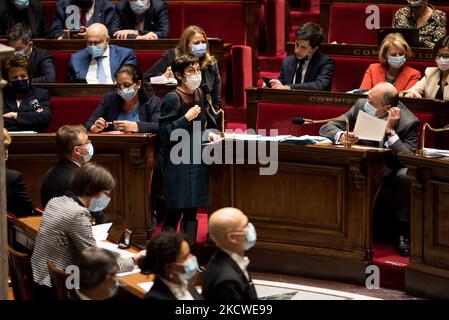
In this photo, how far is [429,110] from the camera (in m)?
5.73

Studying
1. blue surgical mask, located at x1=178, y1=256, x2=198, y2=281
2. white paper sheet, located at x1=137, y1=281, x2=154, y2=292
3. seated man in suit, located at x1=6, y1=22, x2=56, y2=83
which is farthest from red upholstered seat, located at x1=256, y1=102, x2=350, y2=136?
blue surgical mask, located at x1=178, y1=256, x2=198, y2=281

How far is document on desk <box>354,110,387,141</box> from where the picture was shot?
17.8ft

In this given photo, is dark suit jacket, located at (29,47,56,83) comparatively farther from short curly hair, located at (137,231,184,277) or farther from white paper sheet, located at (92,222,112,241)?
short curly hair, located at (137,231,184,277)

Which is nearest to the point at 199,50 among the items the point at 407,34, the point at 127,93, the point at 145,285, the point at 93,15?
the point at 127,93

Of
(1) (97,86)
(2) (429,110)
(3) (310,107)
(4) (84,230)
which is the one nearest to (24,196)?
(4) (84,230)

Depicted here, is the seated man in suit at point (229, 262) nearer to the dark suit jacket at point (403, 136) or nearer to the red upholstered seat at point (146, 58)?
the dark suit jacket at point (403, 136)

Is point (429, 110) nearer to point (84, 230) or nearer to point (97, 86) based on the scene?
point (97, 86)

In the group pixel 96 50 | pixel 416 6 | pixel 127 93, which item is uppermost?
pixel 416 6

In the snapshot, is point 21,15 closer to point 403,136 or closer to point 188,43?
point 188,43

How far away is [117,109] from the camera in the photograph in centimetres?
593

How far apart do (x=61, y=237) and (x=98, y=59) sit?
2.69 metres

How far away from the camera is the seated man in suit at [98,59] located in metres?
6.59

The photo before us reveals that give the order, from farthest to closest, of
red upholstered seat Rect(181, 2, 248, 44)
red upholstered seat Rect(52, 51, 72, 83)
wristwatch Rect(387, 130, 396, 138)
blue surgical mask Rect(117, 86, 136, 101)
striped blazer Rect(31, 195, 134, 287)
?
red upholstered seat Rect(181, 2, 248, 44) → red upholstered seat Rect(52, 51, 72, 83) → blue surgical mask Rect(117, 86, 136, 101) → wristwatch Rect(387, 130, 396, 138) → striped blazer Rect(31, 195, 134, 287)

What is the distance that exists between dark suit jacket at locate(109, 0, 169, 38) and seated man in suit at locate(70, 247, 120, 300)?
12.6 ft
